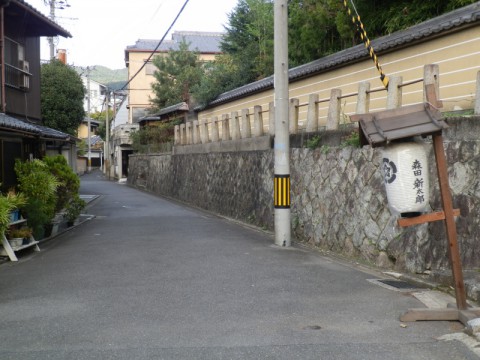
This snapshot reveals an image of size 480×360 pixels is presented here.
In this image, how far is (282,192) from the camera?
1170cm

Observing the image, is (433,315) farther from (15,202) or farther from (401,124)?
(15,202)

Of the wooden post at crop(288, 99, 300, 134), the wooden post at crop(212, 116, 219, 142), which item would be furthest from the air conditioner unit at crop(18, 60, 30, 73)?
the wooden post at crop(288, 99, 300, 134)

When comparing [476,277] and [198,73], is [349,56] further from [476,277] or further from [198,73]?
[198,73]

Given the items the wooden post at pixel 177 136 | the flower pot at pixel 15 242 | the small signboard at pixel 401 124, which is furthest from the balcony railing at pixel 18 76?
the small signboard at pixel 401 124

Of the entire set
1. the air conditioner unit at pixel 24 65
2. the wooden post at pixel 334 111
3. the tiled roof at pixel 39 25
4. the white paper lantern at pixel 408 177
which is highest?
the tiled roof at pixel 39 25

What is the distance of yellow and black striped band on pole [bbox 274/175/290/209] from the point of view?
11.7m

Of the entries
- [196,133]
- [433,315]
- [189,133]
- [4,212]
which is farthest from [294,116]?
[189,133]

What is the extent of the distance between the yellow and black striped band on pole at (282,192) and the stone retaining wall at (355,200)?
74 cm

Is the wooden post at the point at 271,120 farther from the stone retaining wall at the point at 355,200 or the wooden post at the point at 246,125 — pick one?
the wooden post at the point at 246,125

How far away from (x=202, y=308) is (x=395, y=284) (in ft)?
10.4

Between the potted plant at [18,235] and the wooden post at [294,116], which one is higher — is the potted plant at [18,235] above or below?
below

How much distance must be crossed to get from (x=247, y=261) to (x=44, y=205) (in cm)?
551

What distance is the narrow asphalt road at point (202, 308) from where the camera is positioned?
5070 millimetres

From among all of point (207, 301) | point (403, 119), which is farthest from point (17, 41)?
point (403, 119)
